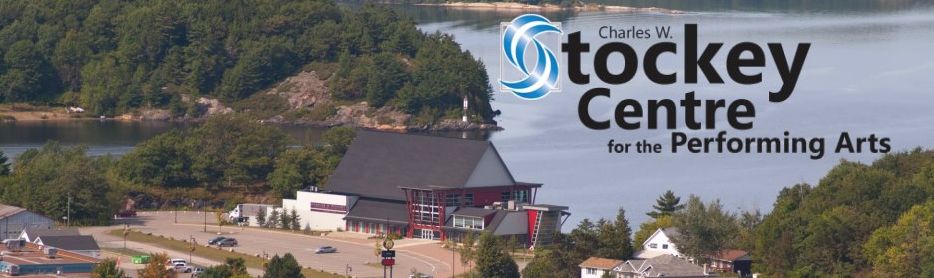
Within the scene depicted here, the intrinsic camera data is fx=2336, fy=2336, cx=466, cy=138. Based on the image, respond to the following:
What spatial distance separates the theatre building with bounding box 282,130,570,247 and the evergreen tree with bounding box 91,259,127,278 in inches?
378

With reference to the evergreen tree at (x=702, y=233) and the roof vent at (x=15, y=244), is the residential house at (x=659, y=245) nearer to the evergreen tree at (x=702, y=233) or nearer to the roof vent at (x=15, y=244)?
the evergreen tree at (x=702, y=233)

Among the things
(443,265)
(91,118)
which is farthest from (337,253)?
(91,118)

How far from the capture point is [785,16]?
127 metres

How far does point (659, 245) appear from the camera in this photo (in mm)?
40781

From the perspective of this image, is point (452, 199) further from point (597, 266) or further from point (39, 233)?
point (39, 233)

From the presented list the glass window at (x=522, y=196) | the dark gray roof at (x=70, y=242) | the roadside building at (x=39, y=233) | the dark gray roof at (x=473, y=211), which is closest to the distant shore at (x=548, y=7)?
the glass window at (x=522, y=196)

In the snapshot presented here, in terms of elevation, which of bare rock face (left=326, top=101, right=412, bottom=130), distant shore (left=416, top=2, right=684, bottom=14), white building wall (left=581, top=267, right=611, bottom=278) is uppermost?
distant shore (left=416, top=2, right=684, bottom=14)

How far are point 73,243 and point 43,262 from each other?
2.51m

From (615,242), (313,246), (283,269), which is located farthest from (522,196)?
(283,269)

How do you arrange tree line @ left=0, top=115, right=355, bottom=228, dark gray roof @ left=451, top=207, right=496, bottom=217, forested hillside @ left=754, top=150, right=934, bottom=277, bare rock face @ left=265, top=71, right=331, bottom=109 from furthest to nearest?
bare rock face @ left=265, top=71, right=331, bottom=109, tree line @ left=0, top=115, right=355, bottom=228, dark gray roof @ left=451, top=207, right=496, bottom=217, forested hillside @ left=754, top=150, right=934, bottom=277

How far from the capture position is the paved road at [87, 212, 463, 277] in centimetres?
4088

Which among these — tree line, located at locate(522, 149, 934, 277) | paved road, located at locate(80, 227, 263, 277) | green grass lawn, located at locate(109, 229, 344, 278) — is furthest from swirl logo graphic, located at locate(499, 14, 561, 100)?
tree line, located at locate(522, 149, 934, 277)

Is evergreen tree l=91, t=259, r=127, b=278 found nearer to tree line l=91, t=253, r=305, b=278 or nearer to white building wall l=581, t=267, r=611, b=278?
tree line l=91, t=253, r=305, b=278

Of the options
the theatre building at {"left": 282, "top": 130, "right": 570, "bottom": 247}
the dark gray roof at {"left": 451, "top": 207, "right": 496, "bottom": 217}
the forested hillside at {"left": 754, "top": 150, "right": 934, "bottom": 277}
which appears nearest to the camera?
the forested hillside at {"left": 754, "top": 150, "right": 934, "bottom": 277}
